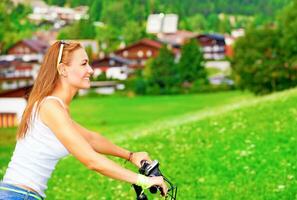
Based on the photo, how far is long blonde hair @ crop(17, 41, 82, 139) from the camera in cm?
399

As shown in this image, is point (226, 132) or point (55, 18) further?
point (55, 18)

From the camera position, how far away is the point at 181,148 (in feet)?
40.0

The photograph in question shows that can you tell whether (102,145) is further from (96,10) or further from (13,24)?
(96,10)

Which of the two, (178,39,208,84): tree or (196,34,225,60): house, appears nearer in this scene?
(178,39,208,84): tree

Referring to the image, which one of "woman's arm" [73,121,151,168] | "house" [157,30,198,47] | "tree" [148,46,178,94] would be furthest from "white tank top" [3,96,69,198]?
"house" [157,30,198,47]

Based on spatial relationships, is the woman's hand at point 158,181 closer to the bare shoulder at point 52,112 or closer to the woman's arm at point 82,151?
the woman's arm at point 82,151

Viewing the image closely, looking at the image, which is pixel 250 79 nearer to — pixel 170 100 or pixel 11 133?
pixel 170 100

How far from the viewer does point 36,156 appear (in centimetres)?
395

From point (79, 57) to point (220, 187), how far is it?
18.2 ft

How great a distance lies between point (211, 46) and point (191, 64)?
469 centimetres

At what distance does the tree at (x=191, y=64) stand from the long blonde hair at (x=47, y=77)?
61380mm

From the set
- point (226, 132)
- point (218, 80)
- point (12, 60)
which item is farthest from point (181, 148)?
point (12, 60)

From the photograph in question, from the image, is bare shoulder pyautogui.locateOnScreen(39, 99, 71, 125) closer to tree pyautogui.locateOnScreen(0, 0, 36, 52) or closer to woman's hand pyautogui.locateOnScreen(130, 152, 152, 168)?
woman's hand pyautogui.locateOnScreen(130, 152, 152, 168)

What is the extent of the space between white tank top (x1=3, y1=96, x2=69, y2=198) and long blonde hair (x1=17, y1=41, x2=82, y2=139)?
37 mm
